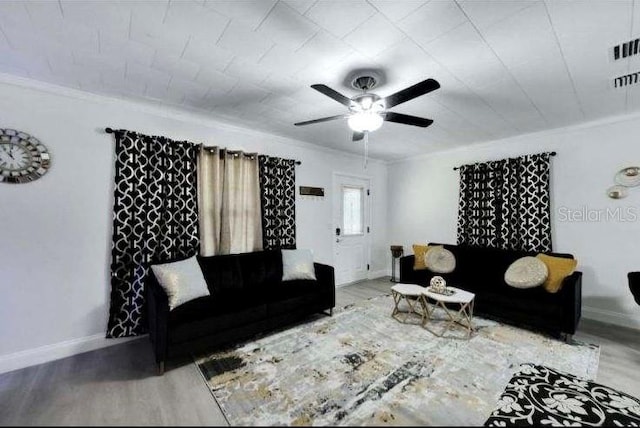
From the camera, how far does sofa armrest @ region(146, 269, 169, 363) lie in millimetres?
2193

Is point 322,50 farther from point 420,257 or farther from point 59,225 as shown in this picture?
point 420,257

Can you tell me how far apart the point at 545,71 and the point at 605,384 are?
2.49 metres

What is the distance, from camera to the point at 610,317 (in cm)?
327

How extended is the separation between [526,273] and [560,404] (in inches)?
65.3

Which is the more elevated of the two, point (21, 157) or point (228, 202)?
point (21, 157)

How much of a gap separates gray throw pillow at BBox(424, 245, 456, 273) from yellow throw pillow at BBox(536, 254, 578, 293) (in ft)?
3.52

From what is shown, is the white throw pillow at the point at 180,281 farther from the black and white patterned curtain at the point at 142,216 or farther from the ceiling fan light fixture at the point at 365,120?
the ceiling fan light fixture at the point at 365,120

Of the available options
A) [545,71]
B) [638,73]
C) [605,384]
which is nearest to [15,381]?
[605,384]

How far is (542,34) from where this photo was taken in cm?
182

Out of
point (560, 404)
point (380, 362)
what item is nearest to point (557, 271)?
point (560, 404)

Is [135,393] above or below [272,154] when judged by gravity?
below

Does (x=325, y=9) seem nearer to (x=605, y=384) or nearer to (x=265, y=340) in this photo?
(x=265, y=340)

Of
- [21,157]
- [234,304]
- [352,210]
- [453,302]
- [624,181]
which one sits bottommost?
[453,302]

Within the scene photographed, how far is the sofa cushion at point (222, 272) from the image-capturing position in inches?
119
